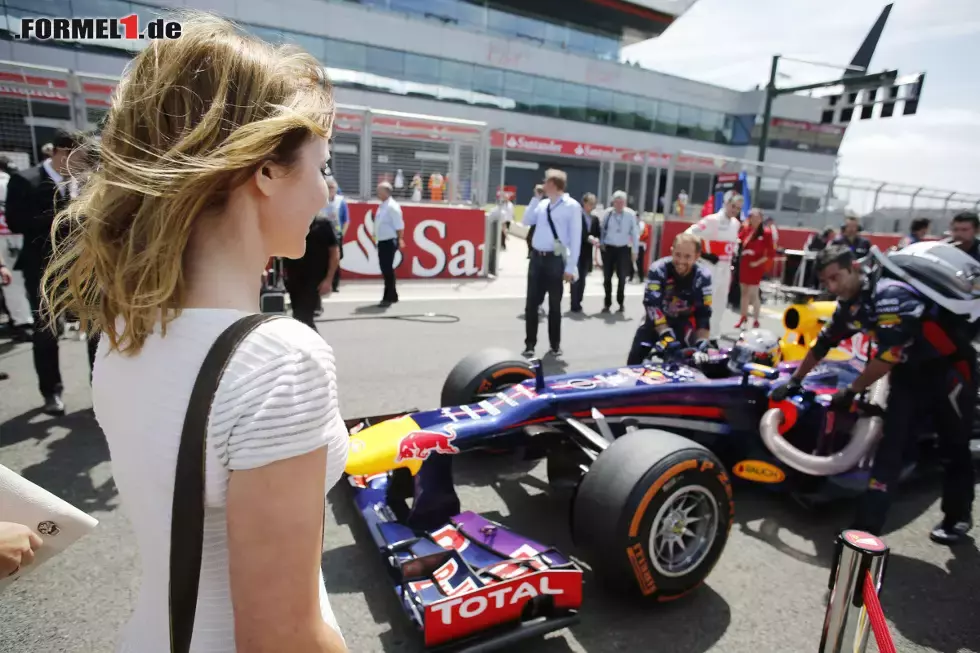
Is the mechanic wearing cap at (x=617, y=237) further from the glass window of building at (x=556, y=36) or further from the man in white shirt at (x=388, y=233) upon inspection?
the glass window of building at (x=556, y=36)

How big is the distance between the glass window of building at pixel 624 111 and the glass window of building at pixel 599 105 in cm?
44

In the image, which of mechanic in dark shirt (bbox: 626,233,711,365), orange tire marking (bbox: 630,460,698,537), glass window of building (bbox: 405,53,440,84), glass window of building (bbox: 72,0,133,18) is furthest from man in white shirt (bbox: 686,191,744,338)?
glass window of building (bbox: 405,53,440,84)

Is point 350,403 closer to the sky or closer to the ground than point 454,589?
closer to the ground

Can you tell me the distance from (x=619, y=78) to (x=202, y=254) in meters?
38.9

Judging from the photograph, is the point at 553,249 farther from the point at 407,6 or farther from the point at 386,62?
the point at 407,6

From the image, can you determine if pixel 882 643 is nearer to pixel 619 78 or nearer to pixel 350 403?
pixel 350 403

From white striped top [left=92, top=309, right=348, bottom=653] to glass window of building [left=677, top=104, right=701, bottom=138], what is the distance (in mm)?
42077

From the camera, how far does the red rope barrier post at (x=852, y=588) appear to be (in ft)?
5.45

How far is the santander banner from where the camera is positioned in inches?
439

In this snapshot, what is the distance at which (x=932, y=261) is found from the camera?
3.30 metres

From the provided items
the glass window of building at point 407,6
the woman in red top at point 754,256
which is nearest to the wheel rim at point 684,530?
the woman in red top at point 754,256

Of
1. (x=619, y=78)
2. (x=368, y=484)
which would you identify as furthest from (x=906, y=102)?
(x=619, y=78)

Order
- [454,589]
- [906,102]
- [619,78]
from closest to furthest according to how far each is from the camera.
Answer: [454,589] → [906,102] → [619,78]

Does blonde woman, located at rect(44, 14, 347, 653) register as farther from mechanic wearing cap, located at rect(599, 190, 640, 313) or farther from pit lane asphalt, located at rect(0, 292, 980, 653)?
mechanic wearing cap, located at rect(599, 190, 640, 313)
